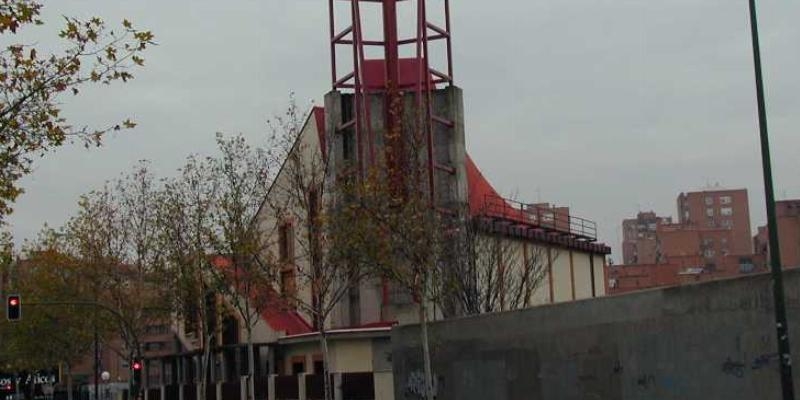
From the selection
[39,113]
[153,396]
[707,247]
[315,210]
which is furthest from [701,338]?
[707,247]

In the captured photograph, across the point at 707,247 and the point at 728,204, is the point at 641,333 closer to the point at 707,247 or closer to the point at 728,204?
the point at 707,247

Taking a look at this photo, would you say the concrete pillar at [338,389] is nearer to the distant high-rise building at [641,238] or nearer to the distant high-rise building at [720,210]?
the distant high-rise building at [641,238]

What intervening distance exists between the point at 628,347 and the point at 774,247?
634cm

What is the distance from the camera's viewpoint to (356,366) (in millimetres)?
43750

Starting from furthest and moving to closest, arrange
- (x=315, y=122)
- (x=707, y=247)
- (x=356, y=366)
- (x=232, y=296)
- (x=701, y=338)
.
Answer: (x=707, y=247) < (x=315, y=122) < (x=356, y=366) < (x=232, y=296) < (x=701, y=338)

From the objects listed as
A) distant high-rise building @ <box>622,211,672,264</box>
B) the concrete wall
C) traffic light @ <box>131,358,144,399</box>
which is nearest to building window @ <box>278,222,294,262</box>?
traffic light @ <box>131,358,144,399</box>

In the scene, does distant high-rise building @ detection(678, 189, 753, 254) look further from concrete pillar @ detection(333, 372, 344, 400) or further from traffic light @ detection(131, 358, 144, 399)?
concrete pillar @ detection(333, 372, 344, 400)

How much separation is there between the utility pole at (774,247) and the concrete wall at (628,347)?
4.48ft

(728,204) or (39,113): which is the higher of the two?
(728,204)

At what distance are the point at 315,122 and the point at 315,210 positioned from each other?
14857mm

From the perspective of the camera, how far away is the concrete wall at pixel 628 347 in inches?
729

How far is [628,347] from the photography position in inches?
869

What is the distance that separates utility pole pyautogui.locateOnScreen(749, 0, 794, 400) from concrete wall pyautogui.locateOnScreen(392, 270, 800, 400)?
1365mm

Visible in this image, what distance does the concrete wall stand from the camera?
60.7 ft
